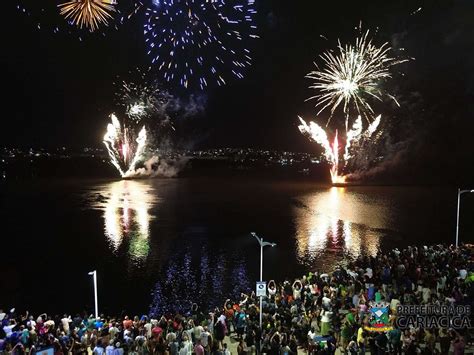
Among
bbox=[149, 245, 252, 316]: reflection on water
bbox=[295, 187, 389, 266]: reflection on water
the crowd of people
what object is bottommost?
bbox=[149, 245, 252, 316]: reflection on water

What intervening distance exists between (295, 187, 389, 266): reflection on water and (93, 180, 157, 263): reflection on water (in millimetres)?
12965

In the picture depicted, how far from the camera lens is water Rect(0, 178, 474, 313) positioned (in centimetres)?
2575

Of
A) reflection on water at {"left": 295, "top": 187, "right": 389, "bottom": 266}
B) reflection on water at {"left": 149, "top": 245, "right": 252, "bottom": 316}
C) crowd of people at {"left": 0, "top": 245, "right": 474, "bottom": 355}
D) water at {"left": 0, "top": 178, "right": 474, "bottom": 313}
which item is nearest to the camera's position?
→ crowd of people at {"left": 0, "top": 245, "right": 474, "bottom": 355}

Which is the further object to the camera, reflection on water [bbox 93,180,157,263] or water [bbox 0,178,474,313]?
reflection on water [bbox 93,180,157,263]

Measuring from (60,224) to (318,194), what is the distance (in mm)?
42476

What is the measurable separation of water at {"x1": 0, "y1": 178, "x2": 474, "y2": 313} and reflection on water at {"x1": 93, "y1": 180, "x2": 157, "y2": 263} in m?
0.11

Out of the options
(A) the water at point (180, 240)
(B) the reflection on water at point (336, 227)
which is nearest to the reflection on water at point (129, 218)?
(A) the water at point (180, 240)

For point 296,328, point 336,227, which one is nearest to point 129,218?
point 336,227

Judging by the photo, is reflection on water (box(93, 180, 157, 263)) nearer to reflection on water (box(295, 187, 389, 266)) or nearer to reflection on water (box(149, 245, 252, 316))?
reflection on water (box(149, 245, 252, 316))

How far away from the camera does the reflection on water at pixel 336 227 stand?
3355 centimetres

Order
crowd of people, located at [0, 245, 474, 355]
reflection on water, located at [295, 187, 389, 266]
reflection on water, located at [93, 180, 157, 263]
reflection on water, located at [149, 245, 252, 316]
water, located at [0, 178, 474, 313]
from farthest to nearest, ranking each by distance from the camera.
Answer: reflection on water, located at [93, 180, 157, 263] → reflection on water, located at [295, 187, 389, 266] → water, located at [0, 178, 474, 313] → reflection on water, located at [149, 245, 252, 316] → crowd of people, located at [0, 245, 474, 355]

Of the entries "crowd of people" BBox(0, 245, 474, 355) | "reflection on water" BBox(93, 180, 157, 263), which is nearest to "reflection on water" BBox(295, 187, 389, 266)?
"crowd of people" BBox(0, 245, 474, 355)

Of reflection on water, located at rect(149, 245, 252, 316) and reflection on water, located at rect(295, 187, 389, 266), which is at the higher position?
reflection on water, located at rect(295, 187, 389, 266)

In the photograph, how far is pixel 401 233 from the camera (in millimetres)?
40094
